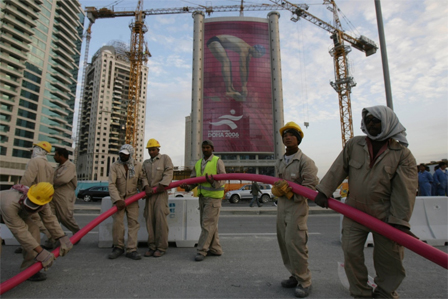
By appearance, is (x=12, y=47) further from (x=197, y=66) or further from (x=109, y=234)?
(x=109, y=234)

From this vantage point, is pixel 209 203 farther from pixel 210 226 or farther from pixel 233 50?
pixel 233 50

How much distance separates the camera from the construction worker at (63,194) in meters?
4.83

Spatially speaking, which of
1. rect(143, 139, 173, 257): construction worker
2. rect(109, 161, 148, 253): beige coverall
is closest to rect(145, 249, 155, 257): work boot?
rect(143, 139, 173, 257): construction worker

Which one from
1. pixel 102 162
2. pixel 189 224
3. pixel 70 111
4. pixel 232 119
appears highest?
pixel 70 111

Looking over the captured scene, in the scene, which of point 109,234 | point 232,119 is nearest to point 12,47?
point 232,119

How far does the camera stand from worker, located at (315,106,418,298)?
7.16ft

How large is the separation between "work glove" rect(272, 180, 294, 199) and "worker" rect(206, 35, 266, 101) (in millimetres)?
73777

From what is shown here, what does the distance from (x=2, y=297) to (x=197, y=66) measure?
7933 centimetres

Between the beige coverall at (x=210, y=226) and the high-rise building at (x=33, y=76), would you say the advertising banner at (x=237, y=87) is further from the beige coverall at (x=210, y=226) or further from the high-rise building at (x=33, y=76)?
the beige coverall at (x=210, y=226)

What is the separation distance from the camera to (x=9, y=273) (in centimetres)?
350

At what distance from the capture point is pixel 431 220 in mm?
5336

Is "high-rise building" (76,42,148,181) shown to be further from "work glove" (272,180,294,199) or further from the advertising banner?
"work glove" (272,180,294,199)

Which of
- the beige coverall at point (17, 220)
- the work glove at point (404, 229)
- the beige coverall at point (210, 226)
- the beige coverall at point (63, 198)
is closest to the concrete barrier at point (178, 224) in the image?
the beige coverall at point (63, 198)

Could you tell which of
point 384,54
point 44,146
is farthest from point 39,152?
point 384,54
